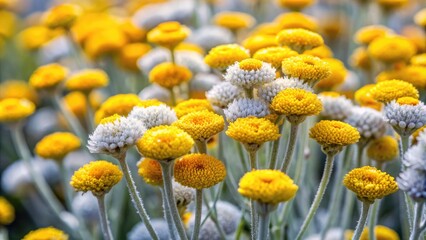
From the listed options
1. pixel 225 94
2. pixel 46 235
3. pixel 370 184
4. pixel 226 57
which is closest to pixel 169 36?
pixel 226 57

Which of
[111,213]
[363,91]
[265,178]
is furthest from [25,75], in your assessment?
[265,178]

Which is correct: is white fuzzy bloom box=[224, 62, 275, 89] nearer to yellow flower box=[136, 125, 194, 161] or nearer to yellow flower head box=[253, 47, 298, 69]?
yellow flower head box=[253, 47, 298, 69]

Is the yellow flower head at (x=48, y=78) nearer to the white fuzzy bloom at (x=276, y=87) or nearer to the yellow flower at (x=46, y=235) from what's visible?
the yellow flower at (x=46, y=235)

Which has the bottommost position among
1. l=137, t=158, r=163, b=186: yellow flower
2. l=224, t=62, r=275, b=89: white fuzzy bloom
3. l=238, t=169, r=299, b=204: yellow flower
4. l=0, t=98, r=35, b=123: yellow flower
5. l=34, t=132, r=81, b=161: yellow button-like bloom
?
l=34, t=132, r=81, b=161: yellow button-like bloom

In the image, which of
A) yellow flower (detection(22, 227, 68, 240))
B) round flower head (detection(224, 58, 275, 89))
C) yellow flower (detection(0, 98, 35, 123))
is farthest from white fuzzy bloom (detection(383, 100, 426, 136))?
yellow flower (detection(0, 98, 35, 123))

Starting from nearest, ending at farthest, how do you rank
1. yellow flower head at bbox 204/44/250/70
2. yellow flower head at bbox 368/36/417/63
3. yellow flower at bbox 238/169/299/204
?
yellow flower at bbox 238/169/299/204, yellow flower head at bbox 204/44/250/70, yellow flower head at bbox 368/36/417/63

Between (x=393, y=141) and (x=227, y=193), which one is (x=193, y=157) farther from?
(x=227, y=193)

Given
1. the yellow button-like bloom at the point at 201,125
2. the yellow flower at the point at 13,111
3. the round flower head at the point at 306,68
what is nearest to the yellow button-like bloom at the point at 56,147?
the yellow flower at the point at 13,111
